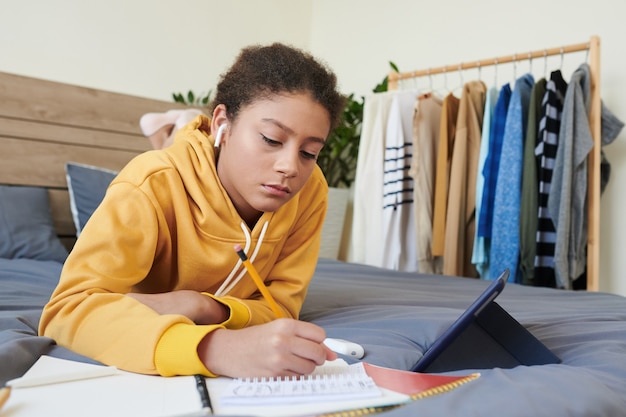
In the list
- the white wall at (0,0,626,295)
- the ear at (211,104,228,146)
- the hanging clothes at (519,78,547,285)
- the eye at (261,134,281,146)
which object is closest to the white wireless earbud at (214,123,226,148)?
the ear at (211,104,228,146)

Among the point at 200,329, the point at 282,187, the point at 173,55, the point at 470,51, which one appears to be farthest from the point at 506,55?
the point at 200,329

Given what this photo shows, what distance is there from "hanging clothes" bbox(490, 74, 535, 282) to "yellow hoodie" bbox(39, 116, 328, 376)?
1434 mm

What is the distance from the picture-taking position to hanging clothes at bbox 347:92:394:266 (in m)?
2.97

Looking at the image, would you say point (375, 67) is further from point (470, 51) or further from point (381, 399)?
point (381, 399)

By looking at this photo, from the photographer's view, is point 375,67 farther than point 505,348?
Yes

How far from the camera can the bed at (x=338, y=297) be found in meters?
0.64

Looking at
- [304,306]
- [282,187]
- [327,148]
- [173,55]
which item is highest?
[173,55]

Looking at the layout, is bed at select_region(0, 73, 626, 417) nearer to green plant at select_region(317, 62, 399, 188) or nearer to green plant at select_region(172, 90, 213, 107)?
green plant at select_region(172, 90, 213, 107)

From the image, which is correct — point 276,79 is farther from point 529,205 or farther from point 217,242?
point 529,205

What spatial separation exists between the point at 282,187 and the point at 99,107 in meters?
2.11

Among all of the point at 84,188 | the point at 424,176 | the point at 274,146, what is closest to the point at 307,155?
the point at 274,146

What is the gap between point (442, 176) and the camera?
9.09ft

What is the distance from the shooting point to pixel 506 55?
9.84 ft

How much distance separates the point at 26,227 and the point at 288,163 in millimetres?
1595
